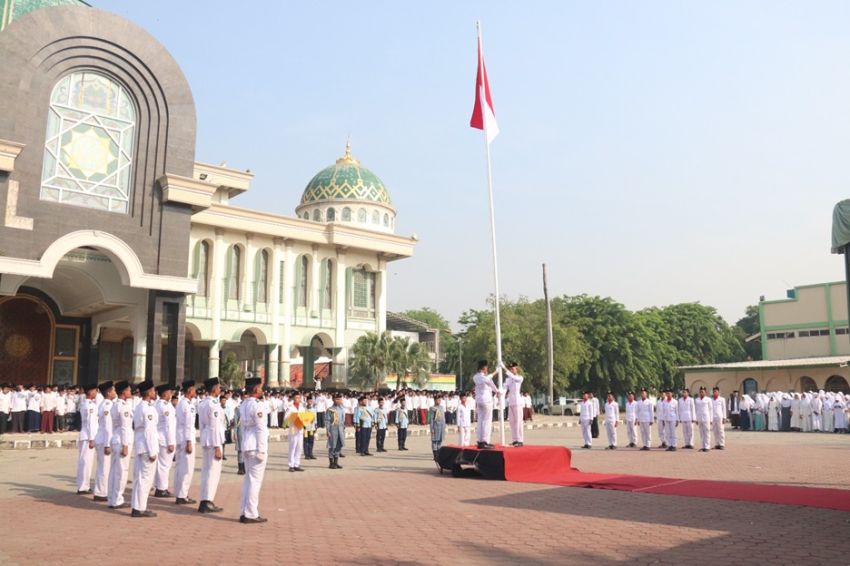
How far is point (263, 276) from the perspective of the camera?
3891 centimetres

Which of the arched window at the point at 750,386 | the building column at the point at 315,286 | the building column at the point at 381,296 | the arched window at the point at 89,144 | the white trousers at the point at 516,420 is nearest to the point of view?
the white trousers at the point at 516,420

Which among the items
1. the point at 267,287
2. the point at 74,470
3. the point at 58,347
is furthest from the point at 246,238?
the point at 74,470

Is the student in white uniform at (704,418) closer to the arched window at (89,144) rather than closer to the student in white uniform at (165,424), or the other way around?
the student in white uniform at (165,424)

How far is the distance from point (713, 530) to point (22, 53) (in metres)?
26.4

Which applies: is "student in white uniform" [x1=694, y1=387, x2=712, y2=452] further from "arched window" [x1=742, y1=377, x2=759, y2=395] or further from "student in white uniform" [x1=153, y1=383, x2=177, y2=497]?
"arched window" [x1=742, y1=377, x2=759, y2=395]

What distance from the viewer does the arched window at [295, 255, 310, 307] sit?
1571 inches

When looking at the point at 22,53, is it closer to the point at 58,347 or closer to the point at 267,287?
the point at 58,347

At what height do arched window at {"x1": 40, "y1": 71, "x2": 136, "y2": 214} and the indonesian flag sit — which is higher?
arched window at {"x1": 40, "y1": 71, "x2": 136, "y2": 214}

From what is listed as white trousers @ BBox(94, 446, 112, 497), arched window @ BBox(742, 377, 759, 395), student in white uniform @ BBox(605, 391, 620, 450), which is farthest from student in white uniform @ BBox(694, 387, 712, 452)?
arched window @ BBox(742, 377, 759, 395)

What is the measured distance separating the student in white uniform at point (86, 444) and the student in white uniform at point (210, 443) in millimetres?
2762

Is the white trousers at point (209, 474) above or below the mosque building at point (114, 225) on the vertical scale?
below

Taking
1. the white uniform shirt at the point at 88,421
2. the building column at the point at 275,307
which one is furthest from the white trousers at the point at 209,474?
the building column at the point at 275,307

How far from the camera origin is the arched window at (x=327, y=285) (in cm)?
4097

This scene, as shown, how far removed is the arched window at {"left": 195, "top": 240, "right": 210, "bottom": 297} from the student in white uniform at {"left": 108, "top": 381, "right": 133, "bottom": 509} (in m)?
26.2
